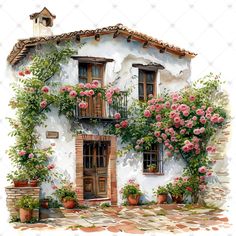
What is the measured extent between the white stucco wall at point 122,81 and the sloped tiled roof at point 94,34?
213 mm

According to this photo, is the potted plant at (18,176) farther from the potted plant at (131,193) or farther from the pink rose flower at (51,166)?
the potted plant at (131,193)

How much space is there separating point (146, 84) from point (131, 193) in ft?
12.6

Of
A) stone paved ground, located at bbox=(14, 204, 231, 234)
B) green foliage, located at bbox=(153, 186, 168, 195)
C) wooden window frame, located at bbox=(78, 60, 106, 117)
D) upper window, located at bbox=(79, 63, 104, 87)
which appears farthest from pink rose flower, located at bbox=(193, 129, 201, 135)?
upper window, located at bbox=(79, 63, 104, 87)

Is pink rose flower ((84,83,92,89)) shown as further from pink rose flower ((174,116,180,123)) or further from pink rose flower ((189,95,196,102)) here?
pink rose flower ((189,95,196,102))

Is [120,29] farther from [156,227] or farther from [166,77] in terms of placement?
[156,227]

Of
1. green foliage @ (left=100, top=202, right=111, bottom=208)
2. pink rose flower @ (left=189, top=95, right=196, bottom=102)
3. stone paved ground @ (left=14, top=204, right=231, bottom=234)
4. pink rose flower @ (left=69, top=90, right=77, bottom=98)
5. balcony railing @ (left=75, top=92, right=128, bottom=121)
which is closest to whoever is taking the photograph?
stone paved ground @ (left=14, top=204, right=231, bottom=234)

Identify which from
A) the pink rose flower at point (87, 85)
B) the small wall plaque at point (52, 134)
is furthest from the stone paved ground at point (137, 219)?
the pink rose flower at point (87, 85)

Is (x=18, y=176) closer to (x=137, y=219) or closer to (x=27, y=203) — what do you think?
(x=27, y=203)

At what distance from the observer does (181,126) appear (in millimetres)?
13570

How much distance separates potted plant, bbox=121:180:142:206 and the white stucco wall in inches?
7.1

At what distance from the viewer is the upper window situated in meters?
13.1

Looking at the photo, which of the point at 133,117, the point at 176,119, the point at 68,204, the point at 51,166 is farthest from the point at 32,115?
the point at 176,119

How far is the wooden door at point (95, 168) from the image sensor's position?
42.2 ft

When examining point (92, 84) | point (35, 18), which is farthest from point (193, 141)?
point (35, 18)
